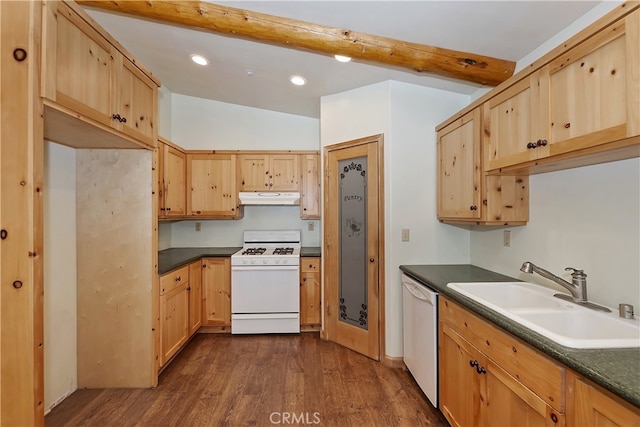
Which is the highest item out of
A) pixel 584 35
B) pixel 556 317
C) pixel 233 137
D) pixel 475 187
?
pixel 233 137

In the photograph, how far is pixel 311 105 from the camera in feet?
11.3

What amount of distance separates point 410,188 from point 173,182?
269 centimetres

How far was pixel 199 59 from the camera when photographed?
272cm

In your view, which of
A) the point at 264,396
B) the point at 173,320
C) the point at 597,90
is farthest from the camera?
the point at 173,320

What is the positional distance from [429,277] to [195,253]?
270 cm

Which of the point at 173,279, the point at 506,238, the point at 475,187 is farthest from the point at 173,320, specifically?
the point at 506,238

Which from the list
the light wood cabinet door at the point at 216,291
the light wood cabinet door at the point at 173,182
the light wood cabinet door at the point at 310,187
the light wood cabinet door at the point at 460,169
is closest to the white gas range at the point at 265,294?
the light wood cabinet door at the point at 216,291

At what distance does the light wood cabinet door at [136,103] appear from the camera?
1.87m

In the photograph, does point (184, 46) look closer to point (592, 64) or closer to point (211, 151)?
point (211, 151)

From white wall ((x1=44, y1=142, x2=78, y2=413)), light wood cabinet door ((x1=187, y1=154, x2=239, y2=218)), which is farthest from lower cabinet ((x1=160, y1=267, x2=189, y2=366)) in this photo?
light wood cabinet door ((x1=187, y1=154, x2=239, y2=218))

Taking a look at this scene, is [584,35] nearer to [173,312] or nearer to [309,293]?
[309,293]

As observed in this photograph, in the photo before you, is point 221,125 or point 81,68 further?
point 221,125

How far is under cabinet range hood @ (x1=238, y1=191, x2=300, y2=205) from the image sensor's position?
3484mm

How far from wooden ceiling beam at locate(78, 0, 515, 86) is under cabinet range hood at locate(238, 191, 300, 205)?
176cm
